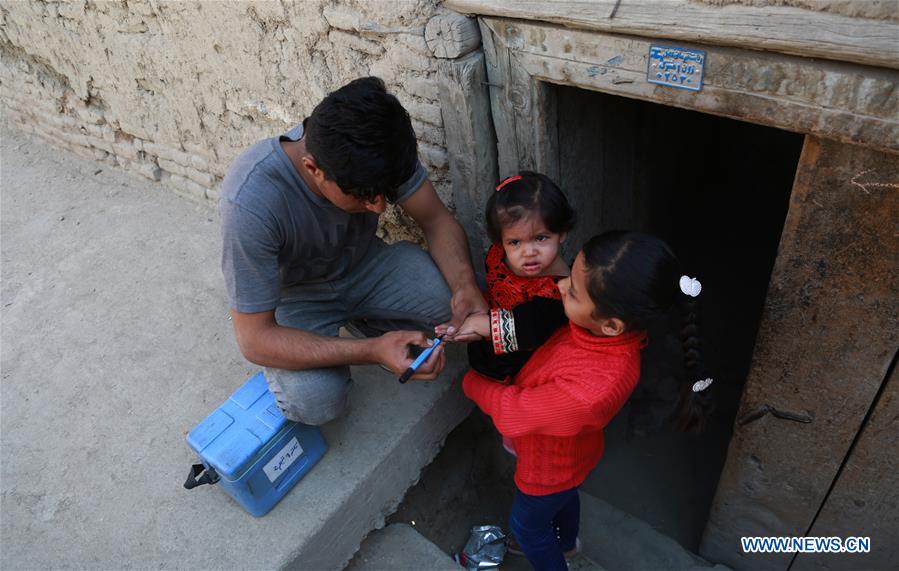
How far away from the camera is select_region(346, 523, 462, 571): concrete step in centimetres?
252

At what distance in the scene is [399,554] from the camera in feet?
8.45

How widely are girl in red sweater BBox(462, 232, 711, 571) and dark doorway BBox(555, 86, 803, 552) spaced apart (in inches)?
32.1

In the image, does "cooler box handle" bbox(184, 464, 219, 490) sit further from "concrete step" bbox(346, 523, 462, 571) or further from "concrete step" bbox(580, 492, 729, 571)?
"concrete step" bbox(580, 492, 729, 571)

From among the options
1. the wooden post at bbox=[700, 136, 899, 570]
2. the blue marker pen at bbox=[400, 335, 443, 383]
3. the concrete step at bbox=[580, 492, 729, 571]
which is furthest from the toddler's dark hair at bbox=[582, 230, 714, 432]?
the concrete step at bbox=[580, 492, 729, 571]

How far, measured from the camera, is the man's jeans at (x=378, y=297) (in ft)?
8.71

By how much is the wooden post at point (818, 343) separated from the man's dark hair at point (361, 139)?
116cm

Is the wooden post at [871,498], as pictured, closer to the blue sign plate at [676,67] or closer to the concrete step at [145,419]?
the blue sign plate at [676,67]

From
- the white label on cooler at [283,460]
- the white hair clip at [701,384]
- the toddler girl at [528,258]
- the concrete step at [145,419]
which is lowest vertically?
the concrete step at [145,419]

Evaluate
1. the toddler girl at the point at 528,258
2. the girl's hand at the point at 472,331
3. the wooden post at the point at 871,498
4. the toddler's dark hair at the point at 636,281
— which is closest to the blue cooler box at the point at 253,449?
the girl's hand at the point at 472,331

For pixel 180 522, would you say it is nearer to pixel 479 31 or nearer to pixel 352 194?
pixel 352 194

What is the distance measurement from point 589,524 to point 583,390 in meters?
1.72

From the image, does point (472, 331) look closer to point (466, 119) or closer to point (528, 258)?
point (528, 258)

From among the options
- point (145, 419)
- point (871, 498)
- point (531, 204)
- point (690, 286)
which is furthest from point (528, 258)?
point (145, 419)

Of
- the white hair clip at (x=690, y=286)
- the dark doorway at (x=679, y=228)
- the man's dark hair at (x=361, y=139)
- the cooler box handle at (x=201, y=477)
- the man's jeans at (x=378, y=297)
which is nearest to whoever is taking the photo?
the white hair clip at (x=690, y=286)
